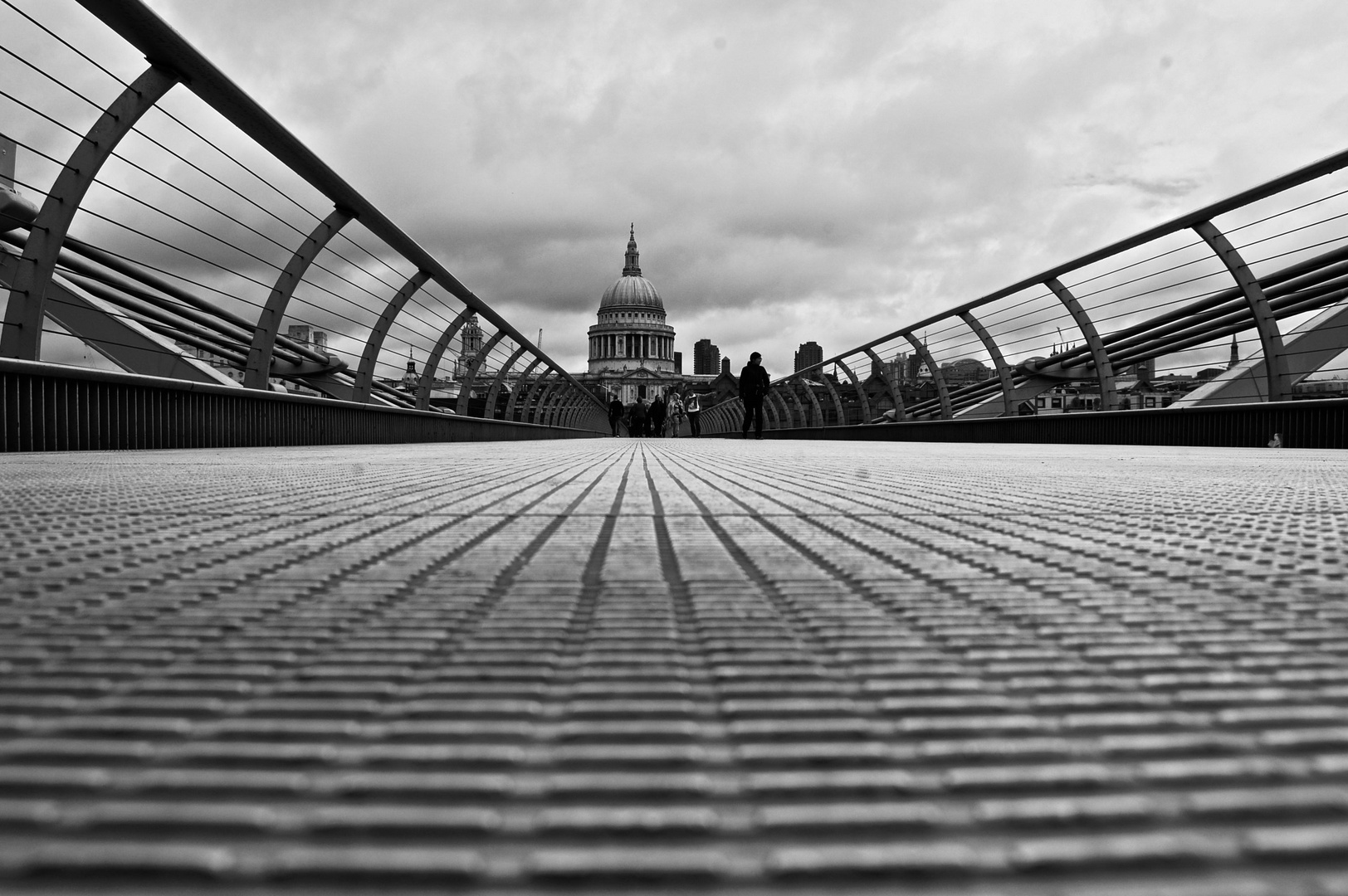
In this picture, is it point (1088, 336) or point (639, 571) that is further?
point (1088, 336)

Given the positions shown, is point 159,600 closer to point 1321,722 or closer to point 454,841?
point 454,841

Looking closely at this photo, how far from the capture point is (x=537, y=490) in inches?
87.5

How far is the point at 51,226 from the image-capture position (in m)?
3.50

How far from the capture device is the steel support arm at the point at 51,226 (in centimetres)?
350

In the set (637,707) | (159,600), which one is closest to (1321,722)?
(637,707)

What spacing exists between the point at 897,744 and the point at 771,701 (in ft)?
0.29

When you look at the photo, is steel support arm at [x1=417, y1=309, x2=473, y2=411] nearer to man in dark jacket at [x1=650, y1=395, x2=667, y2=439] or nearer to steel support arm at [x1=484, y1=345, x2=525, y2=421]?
steel support arm at [x1=484, y1=345, x2=525, y2=421]

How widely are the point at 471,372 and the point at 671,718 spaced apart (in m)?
10.3

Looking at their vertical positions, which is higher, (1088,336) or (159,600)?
(1088,336)

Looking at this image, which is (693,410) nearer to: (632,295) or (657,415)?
(657,415)

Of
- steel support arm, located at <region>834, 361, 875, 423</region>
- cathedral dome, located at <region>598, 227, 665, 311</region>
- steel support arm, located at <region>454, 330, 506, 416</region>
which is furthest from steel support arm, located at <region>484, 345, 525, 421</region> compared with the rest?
cathedral dome, located at <region>598, 227, 665, 311</region>

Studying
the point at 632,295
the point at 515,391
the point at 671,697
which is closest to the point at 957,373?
the point at 515,391

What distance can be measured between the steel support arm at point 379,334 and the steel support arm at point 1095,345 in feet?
17.2

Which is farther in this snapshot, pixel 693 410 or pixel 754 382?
pixel 693 410
